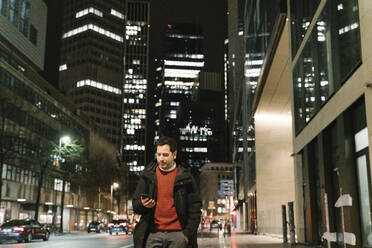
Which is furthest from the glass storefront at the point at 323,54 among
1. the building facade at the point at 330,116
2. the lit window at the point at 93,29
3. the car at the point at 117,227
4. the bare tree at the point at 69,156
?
the lit window at the point at 93,29

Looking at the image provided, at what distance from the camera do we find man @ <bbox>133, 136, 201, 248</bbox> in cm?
458

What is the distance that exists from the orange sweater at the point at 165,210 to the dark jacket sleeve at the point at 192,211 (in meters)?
0.10

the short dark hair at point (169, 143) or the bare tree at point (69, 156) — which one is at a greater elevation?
the bare tree at point (69, 156)

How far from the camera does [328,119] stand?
17344mm

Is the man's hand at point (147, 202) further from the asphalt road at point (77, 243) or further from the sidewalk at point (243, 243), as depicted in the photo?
the asphalt road at point (77, 243)

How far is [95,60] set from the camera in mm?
168750

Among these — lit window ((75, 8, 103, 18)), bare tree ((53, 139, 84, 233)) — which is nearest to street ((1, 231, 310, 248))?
bare tree ((53, 139, 84, 233))

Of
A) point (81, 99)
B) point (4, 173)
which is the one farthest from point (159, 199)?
point (81, 99)

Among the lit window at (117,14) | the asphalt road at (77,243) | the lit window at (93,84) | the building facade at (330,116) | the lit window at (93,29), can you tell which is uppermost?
the lit window at (117,14)

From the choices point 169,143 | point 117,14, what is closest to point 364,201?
point 169,143

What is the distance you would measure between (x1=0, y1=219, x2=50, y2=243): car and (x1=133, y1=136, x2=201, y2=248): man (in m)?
29.2

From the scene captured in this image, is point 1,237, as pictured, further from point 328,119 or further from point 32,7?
point 32,7

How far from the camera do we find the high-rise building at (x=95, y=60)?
166125 mm

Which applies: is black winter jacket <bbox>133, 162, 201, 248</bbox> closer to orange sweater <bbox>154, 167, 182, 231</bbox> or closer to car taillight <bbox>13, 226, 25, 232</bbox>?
orange sweater <bbox>154, 167, 182, 231</bbox>
